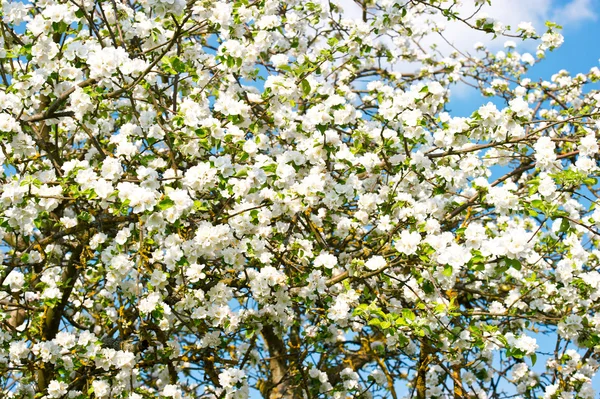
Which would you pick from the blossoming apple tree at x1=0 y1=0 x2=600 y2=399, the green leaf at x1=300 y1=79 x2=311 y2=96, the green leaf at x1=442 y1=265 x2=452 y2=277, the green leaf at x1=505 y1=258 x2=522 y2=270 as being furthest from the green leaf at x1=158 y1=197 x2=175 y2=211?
the green leaf at x1=505 y1=258 x2=522 y2=270

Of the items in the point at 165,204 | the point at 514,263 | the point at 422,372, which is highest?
the point at 165,204

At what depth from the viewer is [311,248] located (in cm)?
466

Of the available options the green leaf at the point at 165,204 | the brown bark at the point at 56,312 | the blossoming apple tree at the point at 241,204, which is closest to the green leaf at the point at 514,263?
the blossoming apple tree at the point at 241,204

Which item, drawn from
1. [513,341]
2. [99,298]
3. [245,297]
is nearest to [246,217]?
[245,297]

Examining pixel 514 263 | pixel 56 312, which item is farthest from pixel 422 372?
pixel 56 312

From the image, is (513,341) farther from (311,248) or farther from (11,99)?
(11,99)

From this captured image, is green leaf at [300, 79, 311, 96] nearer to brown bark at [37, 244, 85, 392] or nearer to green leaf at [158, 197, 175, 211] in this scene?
green leaf at [158, 197, 175, 211]

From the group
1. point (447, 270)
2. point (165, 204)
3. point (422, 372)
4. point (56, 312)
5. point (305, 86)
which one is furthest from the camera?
point (422, 372)

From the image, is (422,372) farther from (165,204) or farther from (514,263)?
(165,204)

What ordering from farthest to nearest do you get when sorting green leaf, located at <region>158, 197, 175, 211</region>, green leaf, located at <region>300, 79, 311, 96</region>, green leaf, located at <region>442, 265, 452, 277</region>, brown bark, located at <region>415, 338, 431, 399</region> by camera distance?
1. brown bark, located at <region>415, 338, 431, 399</region>
2. green leaf, located at <region>300, 79, 311, 96</region>
3. green leaf, located at <region>442, 265, 452, 277</region>
4. green leaf, located at <region>158, 197, 175, 211</region>

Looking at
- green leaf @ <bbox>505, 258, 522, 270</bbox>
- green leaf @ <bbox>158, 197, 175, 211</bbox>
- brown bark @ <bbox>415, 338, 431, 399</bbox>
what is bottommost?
green leaf @ <bbox>505, 258, 522, 270</bbox>

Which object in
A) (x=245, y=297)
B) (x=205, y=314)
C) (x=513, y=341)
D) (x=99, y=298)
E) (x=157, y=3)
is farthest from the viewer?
(x=99, y=298)

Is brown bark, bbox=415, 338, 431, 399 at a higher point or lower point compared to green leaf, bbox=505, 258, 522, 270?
higher

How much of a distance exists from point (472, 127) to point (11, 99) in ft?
9.68
